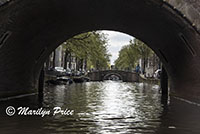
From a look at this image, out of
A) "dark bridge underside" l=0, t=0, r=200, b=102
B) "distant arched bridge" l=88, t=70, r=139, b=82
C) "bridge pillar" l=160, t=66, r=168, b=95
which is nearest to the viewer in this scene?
"dark bridge underside" l=0, t=0, r=200, b=102

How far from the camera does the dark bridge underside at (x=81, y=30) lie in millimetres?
10727

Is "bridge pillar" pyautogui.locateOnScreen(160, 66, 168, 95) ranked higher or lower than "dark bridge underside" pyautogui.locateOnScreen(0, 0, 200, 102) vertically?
lower

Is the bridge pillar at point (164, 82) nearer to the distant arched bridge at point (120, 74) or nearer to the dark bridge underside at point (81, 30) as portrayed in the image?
the dark bridge underside at point (81, 30)

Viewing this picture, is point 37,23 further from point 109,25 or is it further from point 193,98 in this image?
point 193,98

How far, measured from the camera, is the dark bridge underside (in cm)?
1073

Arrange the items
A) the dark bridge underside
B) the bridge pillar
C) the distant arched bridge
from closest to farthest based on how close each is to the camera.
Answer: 1. the dark bridge underside
2. the bridge pillar
3. the distant arched bridge

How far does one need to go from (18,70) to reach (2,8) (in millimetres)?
6188

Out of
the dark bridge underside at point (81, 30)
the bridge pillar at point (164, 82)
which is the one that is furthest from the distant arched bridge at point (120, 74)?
the dark bridge underside at point (81, 30)

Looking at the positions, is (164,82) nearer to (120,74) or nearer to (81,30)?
(81,30)

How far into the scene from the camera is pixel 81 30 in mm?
17656

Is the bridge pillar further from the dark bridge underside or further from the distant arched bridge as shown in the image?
the distant arched bridge

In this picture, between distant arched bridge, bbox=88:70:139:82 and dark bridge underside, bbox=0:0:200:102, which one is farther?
distant arched bridge, bbox=88:70:139:82

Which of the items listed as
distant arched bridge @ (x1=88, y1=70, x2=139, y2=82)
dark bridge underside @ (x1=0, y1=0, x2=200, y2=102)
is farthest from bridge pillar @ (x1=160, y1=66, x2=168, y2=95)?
distant arched bridge @ (x1=88, y1=70, x2=139, y2=82)

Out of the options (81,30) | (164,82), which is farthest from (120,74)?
(81,30)
